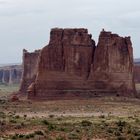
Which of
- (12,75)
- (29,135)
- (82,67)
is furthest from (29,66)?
(12,75)

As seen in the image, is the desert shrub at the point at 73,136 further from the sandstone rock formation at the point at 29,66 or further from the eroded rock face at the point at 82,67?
the sandstone rock formation at the point at 29,66

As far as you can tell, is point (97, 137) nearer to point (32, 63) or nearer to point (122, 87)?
point (122, 87)

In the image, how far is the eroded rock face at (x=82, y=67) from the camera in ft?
274

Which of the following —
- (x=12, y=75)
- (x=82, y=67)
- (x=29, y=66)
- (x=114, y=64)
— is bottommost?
(x=12, y=75)

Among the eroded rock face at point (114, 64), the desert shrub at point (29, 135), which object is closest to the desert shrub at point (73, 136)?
the desert shrub at point (29, 135)

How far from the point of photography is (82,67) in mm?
86375

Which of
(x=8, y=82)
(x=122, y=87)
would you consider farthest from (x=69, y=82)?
(x=8, y=82)

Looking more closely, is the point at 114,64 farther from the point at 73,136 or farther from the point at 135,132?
the point at 73,136

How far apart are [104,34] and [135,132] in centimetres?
5028

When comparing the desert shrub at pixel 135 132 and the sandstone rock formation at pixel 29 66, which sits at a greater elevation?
the sandstone rock formation at pixel 29 66

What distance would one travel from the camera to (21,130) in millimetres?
38750

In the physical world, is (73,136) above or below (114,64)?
below

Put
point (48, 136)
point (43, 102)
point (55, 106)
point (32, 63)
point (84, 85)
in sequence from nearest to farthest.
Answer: point (48, 136) → point (55, 106) → point (43, 102) → point (84, 85) → point (32, 63)

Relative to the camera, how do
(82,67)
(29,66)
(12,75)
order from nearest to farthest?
1. (82,67)
2. (29,66)
3. (12,75)
